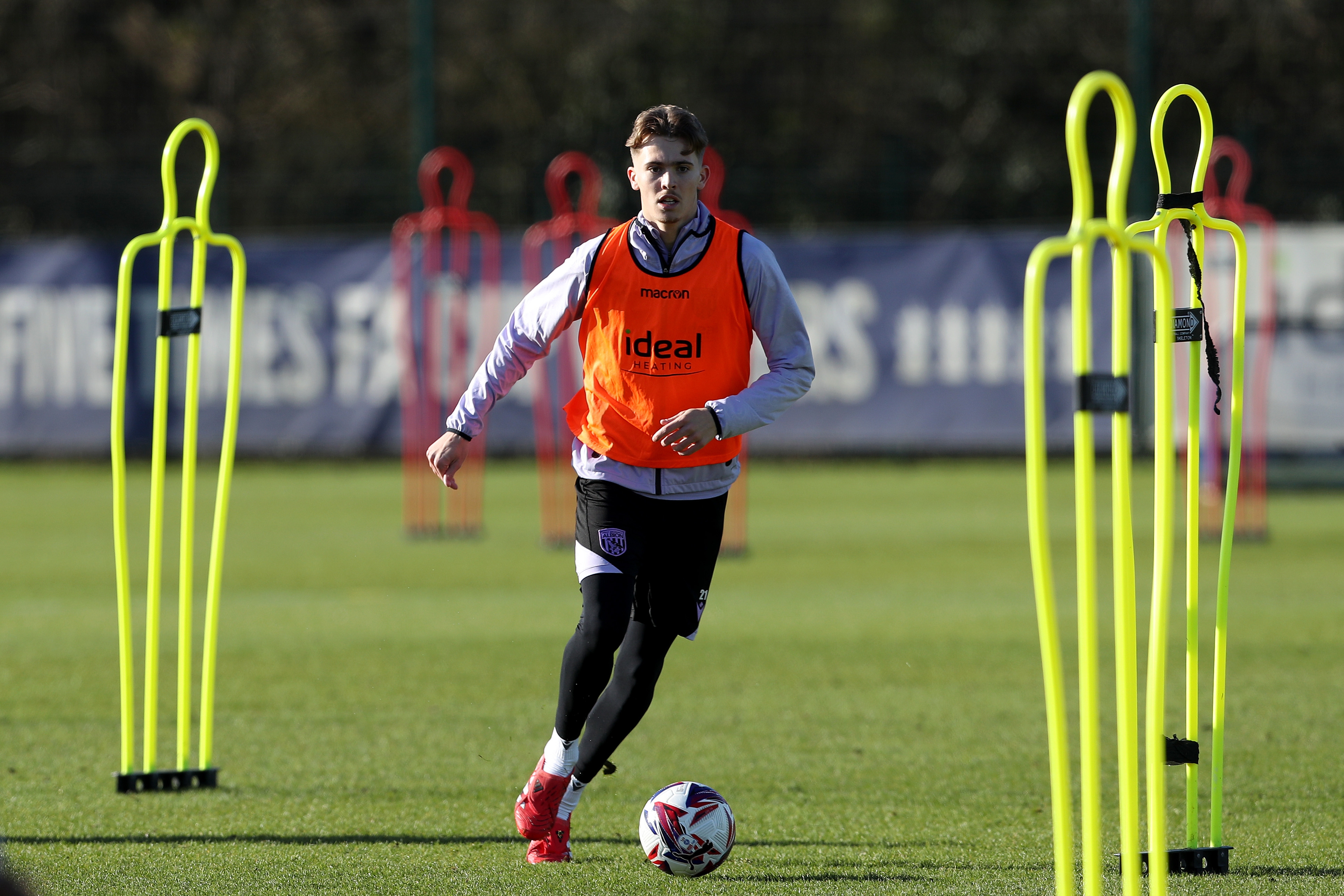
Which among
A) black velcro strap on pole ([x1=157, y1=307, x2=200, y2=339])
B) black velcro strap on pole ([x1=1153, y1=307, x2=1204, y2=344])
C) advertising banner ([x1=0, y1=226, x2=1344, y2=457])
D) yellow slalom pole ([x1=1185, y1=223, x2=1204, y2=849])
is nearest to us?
yellow slalom pole ([x1=1185, y1=223, x2=1204, y2=849])

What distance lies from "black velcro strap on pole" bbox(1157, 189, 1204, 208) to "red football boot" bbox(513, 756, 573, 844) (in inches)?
81.2

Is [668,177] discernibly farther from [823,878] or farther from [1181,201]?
[823,878]

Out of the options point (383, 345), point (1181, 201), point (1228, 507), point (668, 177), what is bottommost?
point (1228, 507)

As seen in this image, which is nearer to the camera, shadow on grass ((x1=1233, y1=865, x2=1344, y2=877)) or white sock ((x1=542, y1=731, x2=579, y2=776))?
shadow on grass ((x1=1233, y1=865, x2=1344, y2=877))

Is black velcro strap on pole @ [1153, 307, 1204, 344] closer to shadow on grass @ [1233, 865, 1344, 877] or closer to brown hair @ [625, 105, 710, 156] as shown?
brown hair @ [625, 105, 710, 156]

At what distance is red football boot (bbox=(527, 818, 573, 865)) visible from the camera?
443 cm

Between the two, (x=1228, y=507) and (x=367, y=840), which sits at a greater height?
(x=1228, y=507)

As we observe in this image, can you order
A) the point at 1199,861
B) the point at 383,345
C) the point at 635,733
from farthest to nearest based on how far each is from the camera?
the point at 383,345 < the point at 635,733 < the point at 1199,861

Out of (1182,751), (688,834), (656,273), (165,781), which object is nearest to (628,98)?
(165,781)

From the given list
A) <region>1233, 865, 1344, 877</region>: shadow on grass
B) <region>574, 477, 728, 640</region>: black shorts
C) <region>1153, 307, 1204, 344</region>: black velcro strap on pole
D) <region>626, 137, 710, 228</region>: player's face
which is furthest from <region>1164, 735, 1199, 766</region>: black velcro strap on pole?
<region>626, 137, 710, 228</region>: player's face

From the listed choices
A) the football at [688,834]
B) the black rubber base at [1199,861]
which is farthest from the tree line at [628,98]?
the football at [688,834]

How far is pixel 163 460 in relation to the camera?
4930 mm

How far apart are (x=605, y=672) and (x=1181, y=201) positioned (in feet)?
6.05

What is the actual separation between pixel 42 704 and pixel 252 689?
82 cm
